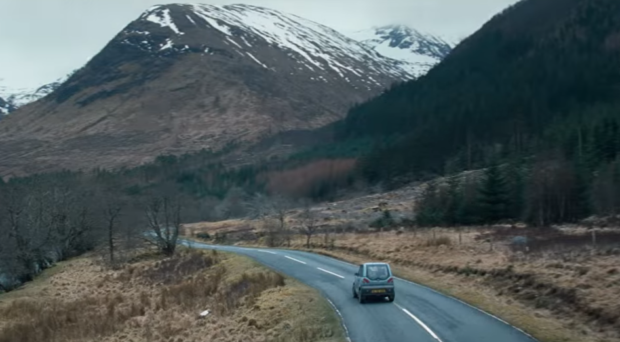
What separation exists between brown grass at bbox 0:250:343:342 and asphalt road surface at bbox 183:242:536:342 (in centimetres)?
91

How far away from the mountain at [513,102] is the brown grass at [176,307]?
1814 inches

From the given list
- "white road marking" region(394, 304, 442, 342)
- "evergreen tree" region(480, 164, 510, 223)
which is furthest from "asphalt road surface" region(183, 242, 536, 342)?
"evergreen tree" region(480, 164, 510, 223)

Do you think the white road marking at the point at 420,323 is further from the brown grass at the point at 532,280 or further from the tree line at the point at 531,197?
the tree line at the point at 531,197

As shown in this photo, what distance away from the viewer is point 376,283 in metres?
26.5

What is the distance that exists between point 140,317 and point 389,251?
54.1 ft

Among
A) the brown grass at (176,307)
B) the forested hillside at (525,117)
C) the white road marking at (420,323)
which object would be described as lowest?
the brown grass at (176,307)

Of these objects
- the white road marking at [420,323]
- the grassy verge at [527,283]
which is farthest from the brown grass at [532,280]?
the white road marking at [420,323]

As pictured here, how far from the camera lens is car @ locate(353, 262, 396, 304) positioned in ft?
86.5

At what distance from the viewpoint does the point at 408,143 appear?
134750 mm

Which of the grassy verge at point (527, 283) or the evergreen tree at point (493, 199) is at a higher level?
the evergreen tree at point (493, 199)

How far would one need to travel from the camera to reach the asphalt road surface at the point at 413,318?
63.6ft

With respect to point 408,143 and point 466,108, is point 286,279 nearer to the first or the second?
point 408,143

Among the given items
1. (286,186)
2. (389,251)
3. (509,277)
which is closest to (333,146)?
(286,186)

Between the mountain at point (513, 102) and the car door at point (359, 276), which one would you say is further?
the mountain at point (513, 102)
